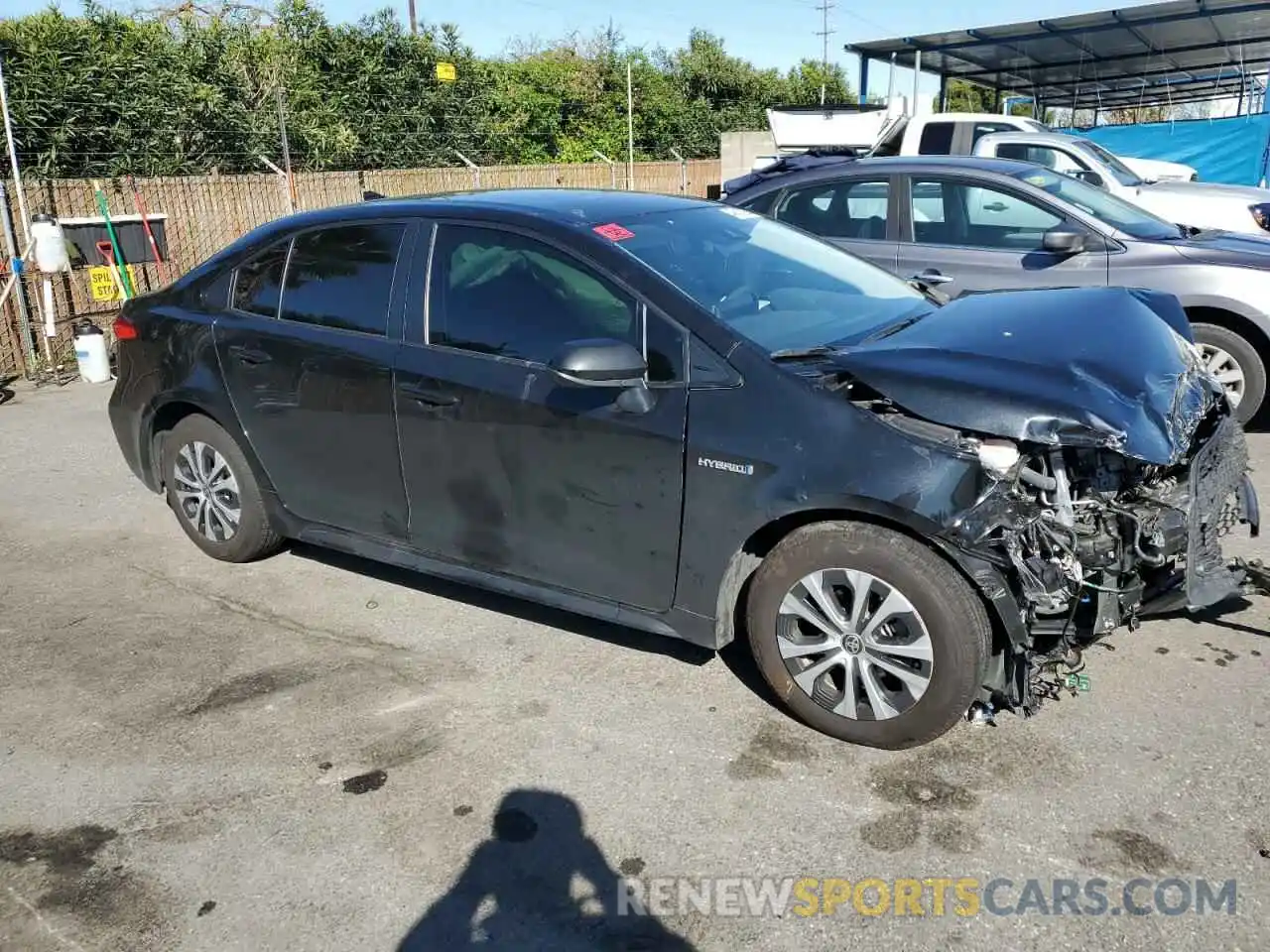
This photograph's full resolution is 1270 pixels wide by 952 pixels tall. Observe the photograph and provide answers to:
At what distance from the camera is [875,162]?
24.1ft

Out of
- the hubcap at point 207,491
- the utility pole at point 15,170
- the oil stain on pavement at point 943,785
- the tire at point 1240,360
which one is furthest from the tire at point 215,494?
the utility pole at point 15,170

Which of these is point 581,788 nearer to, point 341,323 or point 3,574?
point 341,323

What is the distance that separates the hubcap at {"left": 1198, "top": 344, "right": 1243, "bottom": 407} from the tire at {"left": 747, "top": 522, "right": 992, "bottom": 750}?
440cm

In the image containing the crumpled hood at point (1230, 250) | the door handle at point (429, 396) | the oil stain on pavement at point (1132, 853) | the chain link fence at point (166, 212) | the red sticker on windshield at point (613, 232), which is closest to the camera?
the oil stain on pavement at point (1132, 853)

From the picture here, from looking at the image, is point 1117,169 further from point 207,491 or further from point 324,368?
point 207,491

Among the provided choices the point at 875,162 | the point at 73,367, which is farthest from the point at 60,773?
the point at 73,367

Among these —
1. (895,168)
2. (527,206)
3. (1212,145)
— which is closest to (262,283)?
(527,206)

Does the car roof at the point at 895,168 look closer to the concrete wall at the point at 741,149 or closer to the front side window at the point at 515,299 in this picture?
the front side window at the point at 515,299

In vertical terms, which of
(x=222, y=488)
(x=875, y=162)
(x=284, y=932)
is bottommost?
(x=284, y=932)

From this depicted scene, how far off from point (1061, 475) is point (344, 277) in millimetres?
2935

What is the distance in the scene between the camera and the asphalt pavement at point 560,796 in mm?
2727

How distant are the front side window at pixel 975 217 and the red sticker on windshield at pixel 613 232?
3878mm

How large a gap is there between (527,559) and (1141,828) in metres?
2.20

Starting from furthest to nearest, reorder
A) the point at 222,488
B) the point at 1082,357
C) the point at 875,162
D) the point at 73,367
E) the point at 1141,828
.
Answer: the point at 73,367 → the point at 875,162 → the point at 222,488 → the point at 1082,357 → the point at 1141,828
